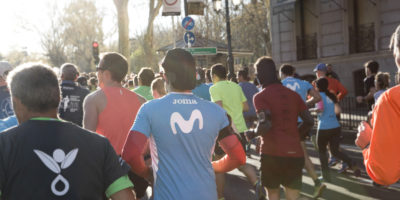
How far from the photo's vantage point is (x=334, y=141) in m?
7.27

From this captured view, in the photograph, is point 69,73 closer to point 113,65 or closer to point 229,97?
point 113,65

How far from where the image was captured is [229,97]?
6.67 m

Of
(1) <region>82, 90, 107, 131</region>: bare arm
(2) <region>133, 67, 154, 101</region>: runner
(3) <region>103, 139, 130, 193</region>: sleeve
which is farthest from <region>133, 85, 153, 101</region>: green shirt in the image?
(3) <region>103, 139, 130, 193</region>: sleeve

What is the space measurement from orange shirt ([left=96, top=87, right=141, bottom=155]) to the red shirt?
4.88 ft

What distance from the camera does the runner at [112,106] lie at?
3.88 meters

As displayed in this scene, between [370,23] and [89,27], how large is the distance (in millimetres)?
42631

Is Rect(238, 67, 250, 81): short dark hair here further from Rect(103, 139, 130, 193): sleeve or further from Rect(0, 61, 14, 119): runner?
Rect(103, 139, 130, 193): sleeve

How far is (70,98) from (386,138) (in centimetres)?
470

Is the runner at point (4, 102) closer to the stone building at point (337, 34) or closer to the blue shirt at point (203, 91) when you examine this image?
the blue shirt at point (203, 91)

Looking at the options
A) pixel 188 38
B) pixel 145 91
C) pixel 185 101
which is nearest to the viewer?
pixel 185 101

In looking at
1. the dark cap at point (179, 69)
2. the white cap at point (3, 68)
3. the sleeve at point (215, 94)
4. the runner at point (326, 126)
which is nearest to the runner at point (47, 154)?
the dark cap at point (179, 69)

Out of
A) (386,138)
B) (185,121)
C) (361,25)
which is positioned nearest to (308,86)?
(185,121)

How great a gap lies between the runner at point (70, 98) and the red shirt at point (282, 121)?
108 inches

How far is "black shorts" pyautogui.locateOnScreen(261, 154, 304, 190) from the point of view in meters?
4.45
